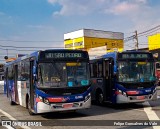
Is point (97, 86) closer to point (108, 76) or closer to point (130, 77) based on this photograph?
point (108, 76)

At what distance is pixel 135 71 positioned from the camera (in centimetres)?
1531

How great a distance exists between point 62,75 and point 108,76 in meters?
4.13

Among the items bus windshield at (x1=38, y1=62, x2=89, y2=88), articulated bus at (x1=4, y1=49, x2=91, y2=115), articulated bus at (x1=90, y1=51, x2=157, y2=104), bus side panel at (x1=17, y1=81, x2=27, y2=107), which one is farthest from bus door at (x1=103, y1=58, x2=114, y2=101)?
bus side panel at (x1=17, y1=81, x2=27, y2=107)

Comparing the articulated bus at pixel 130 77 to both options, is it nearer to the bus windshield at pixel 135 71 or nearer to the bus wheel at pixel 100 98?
the bus windshield at pixel 135 71

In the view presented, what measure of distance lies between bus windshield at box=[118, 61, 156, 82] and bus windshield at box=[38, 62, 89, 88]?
97.7 inches

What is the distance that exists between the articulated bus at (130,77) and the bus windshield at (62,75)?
2437mm

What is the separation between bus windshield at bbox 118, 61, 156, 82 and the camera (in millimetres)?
15133

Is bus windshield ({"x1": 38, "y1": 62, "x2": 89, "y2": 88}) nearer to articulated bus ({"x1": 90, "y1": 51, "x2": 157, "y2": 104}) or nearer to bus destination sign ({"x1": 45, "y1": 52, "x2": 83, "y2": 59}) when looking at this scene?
bus destination sign ({"x1": 45, "y1": 52, "x2": 83, "y2": 59})

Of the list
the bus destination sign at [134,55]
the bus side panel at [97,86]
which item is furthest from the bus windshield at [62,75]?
the bus side panel at [97,86]

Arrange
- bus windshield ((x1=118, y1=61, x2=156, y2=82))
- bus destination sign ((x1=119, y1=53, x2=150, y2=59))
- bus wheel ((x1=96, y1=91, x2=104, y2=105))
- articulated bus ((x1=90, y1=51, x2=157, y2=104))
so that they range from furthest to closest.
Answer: bus wheel ((x1=96, y1=91, x2=104, y2=105))
bus destination sign ((x1=119, y1=53, x2=150, y2=59))
bus windshield ((x1=118, y1=61, x2=156, y2=82))
articulated bus ((x1=90, y1=51, x2=157, y2=104))

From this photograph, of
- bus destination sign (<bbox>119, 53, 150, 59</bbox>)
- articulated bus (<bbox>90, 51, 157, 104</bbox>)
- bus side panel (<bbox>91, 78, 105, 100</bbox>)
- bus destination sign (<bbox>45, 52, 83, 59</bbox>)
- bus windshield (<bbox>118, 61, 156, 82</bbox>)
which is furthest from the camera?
bus side panel (<bbox>91, 78, 105, 100</bbox>)

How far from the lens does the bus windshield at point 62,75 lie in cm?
1258

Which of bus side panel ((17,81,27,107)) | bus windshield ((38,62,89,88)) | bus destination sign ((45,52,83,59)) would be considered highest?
bus destination sign ((45,52,83,59))

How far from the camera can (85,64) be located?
13.4 meters
